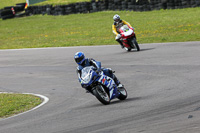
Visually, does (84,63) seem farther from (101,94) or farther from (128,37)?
(128,37)

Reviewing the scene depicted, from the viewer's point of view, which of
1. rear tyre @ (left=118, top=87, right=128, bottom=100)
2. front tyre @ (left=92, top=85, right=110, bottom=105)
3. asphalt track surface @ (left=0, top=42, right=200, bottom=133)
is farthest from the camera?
rear tyre @ (left=118, top=87, right=128, bottom=100)

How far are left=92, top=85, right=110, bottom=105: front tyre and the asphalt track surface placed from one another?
0.42 ft

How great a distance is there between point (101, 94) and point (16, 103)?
277 cm

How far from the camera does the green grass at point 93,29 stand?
24.0 m

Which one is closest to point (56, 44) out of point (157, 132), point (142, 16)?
point (142, 16)

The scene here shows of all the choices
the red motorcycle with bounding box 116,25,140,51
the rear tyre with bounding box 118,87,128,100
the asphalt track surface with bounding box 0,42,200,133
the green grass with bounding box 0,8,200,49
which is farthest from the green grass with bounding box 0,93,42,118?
the green grass with bounding box 0,8,200,49

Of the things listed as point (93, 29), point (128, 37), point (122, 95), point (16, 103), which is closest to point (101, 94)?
point (122, 95)

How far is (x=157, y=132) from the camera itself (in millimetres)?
6473

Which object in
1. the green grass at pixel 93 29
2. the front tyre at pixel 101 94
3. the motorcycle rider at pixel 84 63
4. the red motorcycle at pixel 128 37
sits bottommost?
the green grass at pixel 93 29

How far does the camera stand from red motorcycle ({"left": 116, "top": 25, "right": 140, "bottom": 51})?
18219 millimetres

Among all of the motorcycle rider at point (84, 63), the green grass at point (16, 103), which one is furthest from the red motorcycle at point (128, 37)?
the motorcycle rider at point (84, 63)

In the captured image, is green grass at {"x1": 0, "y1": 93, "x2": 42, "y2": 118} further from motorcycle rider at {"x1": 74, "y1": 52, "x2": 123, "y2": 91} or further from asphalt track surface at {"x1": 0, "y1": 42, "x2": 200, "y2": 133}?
motorcycle rider at {"x1": 74, "y1": 52, "x2": 123, "y2": 91}

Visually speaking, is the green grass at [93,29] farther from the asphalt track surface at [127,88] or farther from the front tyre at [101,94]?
the front tyre at [101,94]

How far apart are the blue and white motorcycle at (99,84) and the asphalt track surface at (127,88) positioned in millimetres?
206
